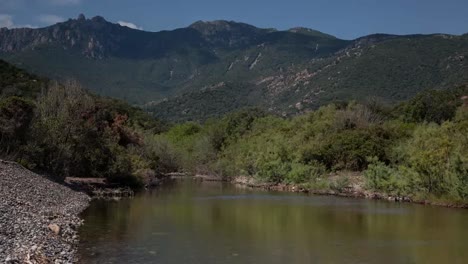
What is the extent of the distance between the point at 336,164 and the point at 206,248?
4767cm

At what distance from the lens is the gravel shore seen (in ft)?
74.3

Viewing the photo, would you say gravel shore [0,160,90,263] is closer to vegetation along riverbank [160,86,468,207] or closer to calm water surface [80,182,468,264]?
calm water surface [80,182,468,264]

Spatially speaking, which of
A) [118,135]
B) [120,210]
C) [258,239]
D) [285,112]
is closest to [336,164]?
[118,135]

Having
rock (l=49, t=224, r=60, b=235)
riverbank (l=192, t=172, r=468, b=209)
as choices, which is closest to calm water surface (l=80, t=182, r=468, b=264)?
rock (l=49, t=224, r=60, b=235)

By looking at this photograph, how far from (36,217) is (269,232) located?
13.5 meters

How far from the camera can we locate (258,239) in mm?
32344

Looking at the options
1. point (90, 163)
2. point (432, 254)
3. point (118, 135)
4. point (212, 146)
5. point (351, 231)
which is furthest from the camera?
point (212, 146)

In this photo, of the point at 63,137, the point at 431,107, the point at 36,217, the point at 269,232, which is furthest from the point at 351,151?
the point at 36,217

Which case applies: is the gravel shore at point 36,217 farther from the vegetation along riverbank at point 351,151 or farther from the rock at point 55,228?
the vegetation along riverbank at point 351,151

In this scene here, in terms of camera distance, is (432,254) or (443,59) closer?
(432,254)

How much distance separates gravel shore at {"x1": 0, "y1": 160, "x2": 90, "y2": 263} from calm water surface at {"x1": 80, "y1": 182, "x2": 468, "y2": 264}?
117 centimetres

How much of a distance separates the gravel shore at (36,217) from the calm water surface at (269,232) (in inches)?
45.9

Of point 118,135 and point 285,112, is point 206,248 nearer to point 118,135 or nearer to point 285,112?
point 118,135

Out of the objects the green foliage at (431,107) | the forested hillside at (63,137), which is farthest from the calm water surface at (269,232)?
the green foliage at (431,107)
